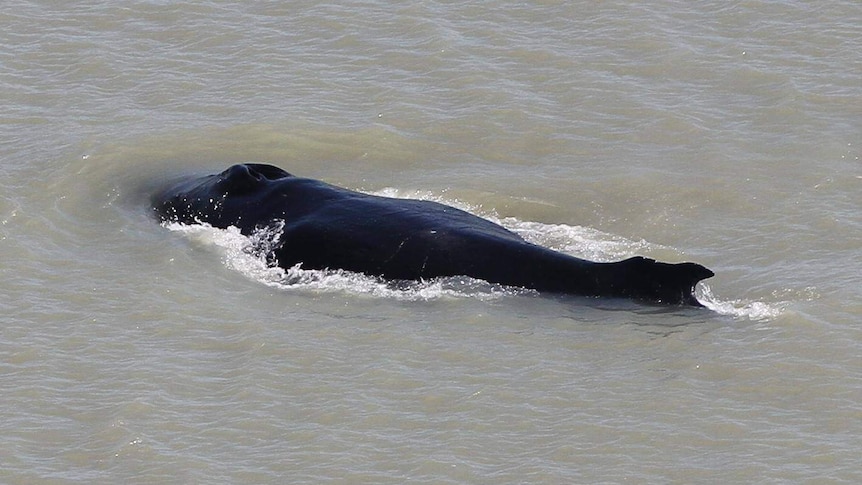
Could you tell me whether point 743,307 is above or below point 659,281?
below

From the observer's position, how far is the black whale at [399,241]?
1641 centimetres

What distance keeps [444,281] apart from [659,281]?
2.33 m

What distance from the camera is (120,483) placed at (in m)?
13.1

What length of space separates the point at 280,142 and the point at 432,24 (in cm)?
451

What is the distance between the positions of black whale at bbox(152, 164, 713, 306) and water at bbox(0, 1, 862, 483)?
0.26 m

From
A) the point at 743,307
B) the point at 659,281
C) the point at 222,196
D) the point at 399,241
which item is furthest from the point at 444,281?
the point at 222,196

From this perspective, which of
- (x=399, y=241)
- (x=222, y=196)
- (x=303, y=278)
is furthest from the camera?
(x=222, y=196)

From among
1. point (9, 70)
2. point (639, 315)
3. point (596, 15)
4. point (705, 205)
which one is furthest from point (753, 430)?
point (9, 70)

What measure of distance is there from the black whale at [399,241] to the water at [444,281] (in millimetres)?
258

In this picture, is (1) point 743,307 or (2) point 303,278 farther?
(2) point 303,278

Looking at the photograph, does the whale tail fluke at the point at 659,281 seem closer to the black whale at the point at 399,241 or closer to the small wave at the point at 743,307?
the black whale at the point at 399,241

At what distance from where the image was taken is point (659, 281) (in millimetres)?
16234

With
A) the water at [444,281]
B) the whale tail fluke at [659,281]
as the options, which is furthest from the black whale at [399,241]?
the water at [444,281]

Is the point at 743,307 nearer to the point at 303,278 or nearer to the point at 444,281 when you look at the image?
the point at 444,281
